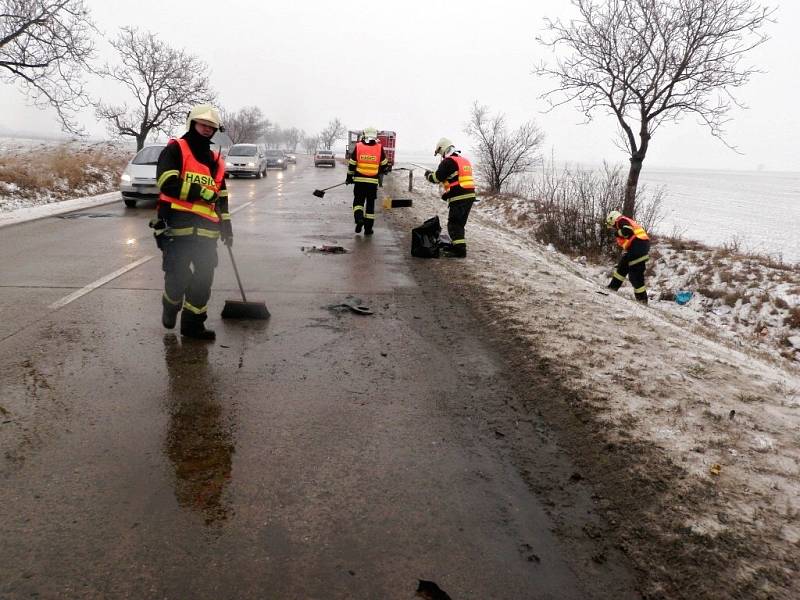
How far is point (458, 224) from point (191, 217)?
5521mm

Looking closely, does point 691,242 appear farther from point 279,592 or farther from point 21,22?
point 21,22

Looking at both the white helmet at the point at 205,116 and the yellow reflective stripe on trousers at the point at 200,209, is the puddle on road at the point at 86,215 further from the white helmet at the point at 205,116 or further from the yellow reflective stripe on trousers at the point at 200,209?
the white helmet at the point at 205,116

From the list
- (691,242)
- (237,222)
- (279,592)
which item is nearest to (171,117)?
(237,222)

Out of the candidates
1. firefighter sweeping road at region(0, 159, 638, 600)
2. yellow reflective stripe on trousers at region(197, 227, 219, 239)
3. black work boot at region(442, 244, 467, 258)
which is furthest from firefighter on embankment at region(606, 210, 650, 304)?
yellow reflective stripe on trousers at region(197, 227, 219, 239)

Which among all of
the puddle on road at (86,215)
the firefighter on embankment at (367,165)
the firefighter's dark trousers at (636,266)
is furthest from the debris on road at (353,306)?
the puddle on road at (86,215)

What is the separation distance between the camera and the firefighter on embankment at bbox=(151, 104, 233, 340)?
4438mm

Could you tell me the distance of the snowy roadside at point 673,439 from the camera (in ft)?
7.69

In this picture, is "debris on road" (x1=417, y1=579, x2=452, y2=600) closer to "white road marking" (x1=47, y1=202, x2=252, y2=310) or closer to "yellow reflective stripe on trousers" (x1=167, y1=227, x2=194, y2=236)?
"yellow reflective stripe on trousers" (x1=167, y1=227, x2=194, y2=236)

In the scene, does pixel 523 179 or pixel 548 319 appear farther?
pixel 523 179

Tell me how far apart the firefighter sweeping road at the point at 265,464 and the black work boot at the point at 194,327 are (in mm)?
82

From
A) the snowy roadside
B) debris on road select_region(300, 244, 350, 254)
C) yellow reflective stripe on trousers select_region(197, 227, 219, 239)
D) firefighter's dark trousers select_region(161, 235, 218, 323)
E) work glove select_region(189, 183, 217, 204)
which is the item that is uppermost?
work glove select_region(189, 183, 217, 204)

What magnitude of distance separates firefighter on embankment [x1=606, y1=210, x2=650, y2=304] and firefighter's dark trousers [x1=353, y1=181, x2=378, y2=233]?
15.8 ft

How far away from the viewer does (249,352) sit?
4.63m

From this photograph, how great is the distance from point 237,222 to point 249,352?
840cm
